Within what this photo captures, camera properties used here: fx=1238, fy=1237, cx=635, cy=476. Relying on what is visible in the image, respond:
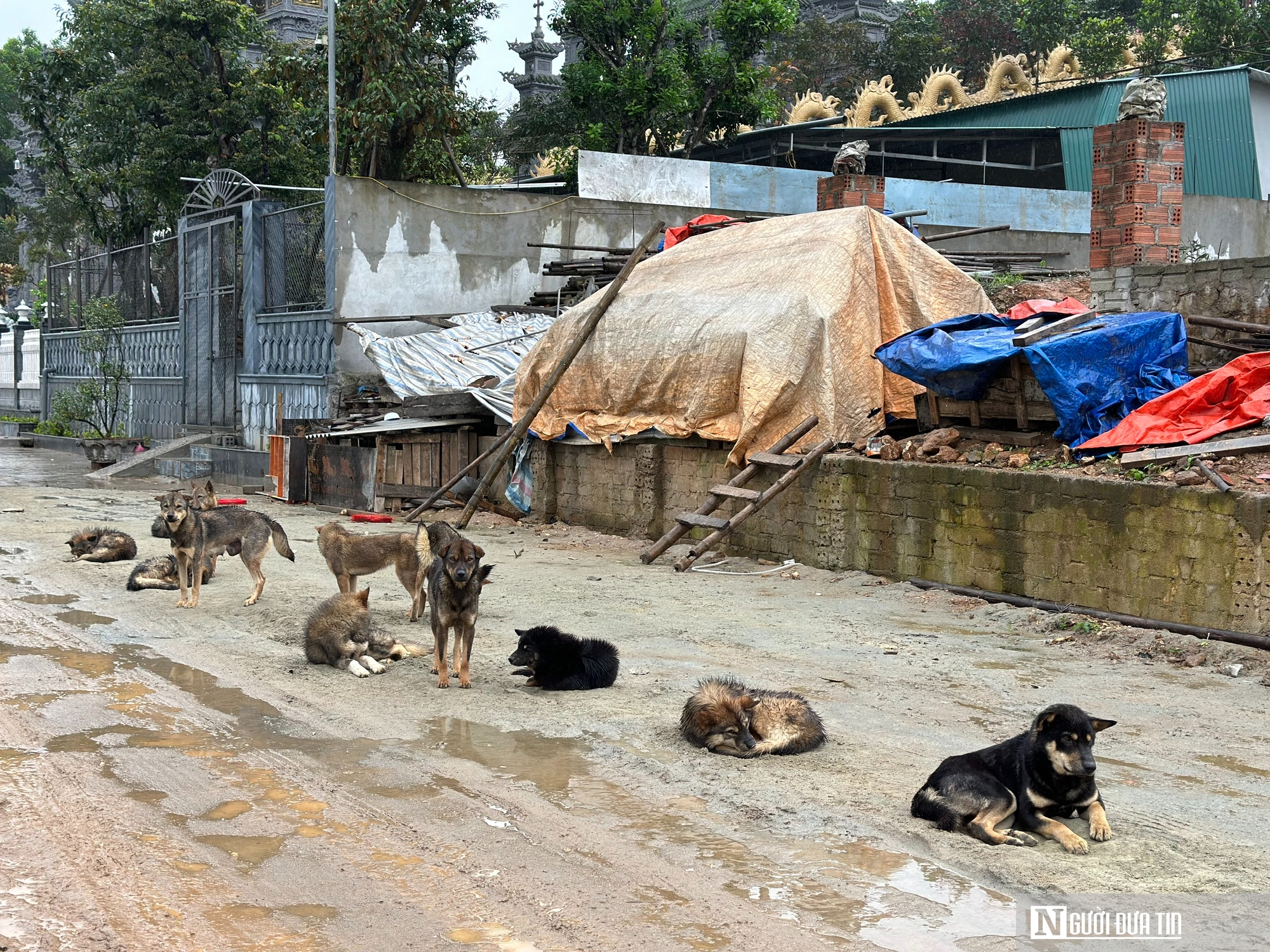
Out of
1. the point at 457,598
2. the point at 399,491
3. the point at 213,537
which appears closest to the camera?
the point at 457,598

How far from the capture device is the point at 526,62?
4853 centimetres

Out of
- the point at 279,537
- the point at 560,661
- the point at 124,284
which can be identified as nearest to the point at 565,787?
the point at 560,661

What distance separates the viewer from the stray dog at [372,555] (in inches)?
395

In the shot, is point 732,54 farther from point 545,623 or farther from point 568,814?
point 568,814

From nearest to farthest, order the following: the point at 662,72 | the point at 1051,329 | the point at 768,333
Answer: the point at 1051,329 → the point at 768,333 → the point at 662,72

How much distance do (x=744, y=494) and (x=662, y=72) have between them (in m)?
19.3

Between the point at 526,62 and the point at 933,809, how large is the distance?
47.0 metres

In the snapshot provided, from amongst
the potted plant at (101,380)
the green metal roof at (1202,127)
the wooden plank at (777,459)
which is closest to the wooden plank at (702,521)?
the wooden plank at (777,459)

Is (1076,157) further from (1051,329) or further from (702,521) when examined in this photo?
(702,521)

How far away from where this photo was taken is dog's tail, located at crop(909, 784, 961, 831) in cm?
526

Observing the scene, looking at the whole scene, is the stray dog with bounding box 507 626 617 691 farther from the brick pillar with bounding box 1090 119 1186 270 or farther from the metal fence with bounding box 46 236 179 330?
the metal fence with bounding box 46 236 179 330

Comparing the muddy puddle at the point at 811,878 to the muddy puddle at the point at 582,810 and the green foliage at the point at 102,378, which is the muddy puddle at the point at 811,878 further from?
the green foliage at the point at 102,378

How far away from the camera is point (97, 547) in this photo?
1273 cm

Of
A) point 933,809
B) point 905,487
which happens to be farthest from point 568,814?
point 905,487
